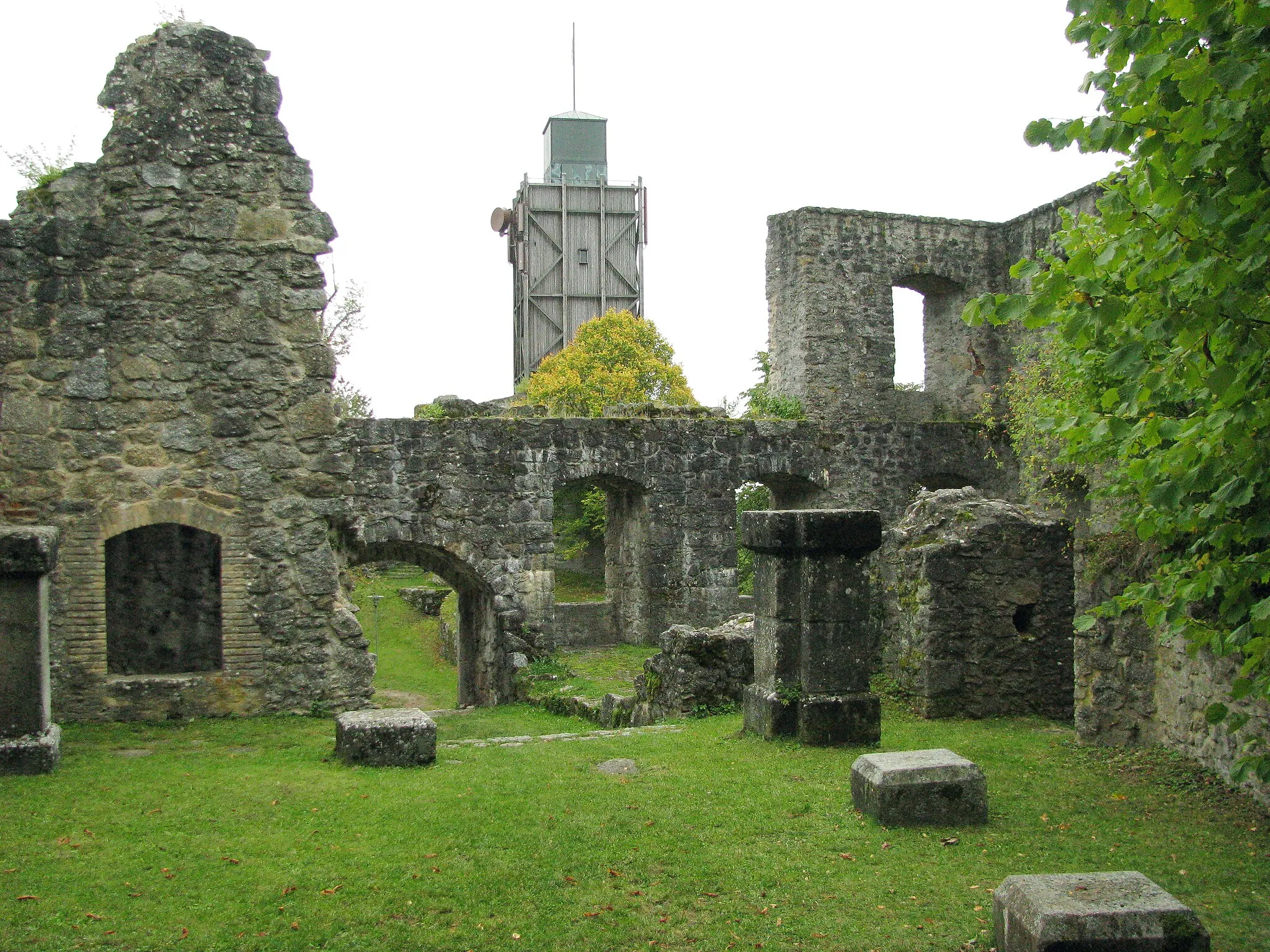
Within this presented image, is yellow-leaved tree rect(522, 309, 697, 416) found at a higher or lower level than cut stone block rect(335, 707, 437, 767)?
higher

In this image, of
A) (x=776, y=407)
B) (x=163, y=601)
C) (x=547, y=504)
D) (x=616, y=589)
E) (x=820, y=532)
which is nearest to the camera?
(x=820, y=532)

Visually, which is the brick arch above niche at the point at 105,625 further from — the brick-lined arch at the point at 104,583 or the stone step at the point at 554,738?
the stone step at the point at 554,738

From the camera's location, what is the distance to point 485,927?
4.67 metres

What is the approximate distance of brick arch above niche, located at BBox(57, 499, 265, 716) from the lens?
8.78m

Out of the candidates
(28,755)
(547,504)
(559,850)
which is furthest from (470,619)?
(559,850)

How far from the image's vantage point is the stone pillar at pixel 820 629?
8375 mm

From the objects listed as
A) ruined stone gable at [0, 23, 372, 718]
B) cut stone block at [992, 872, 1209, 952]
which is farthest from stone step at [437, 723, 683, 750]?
cut stone block at [992, 872, 1209, 952]

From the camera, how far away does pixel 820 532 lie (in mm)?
8398

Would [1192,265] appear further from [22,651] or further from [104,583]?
[104,583]

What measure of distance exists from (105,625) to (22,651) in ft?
7.67

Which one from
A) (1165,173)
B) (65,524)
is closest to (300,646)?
(65,524)

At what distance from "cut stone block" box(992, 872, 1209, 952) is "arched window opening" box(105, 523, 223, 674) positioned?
7.88 metres

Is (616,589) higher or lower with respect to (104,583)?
lower

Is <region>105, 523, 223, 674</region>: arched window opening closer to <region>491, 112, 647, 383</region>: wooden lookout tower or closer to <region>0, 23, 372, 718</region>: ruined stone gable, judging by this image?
<region>0, 23, 372, 718</region>: ruined stone gable
